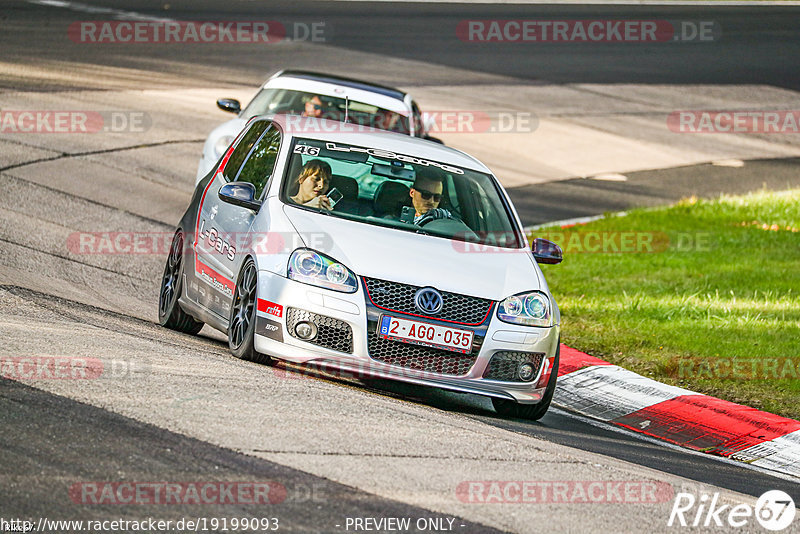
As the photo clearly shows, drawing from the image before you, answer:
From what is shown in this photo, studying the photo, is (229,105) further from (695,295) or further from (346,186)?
(346,186)

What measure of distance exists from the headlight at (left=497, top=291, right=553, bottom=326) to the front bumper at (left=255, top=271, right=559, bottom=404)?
5 cm

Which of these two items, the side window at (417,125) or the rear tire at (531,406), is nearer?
the rear tire at (531,406)

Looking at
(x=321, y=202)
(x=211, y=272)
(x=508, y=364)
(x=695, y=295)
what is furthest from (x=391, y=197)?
(x=695, y=295)

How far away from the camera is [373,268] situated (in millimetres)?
7781

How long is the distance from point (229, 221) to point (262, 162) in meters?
0.54

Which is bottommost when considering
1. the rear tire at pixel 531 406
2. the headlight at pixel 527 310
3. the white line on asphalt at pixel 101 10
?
the rear tire at pixel 531 406

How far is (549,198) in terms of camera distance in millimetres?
18391

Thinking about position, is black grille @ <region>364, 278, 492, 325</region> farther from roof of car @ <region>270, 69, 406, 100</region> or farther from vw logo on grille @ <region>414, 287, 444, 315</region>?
roof of car @ <region>270, 69, 406, 100</region>

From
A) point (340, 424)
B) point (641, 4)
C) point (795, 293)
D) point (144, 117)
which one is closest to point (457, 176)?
point (340, 424)

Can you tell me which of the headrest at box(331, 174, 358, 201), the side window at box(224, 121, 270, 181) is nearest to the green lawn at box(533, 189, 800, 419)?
the headrest at box(331, 174, 358, 201)

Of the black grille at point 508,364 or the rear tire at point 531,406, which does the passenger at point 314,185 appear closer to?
the black grille at point 508,364

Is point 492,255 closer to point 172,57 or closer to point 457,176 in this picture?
point 457,176

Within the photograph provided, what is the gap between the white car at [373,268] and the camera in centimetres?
772

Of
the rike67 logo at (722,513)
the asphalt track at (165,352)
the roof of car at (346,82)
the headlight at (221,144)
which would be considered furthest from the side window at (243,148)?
the roof of car at (346,82)
